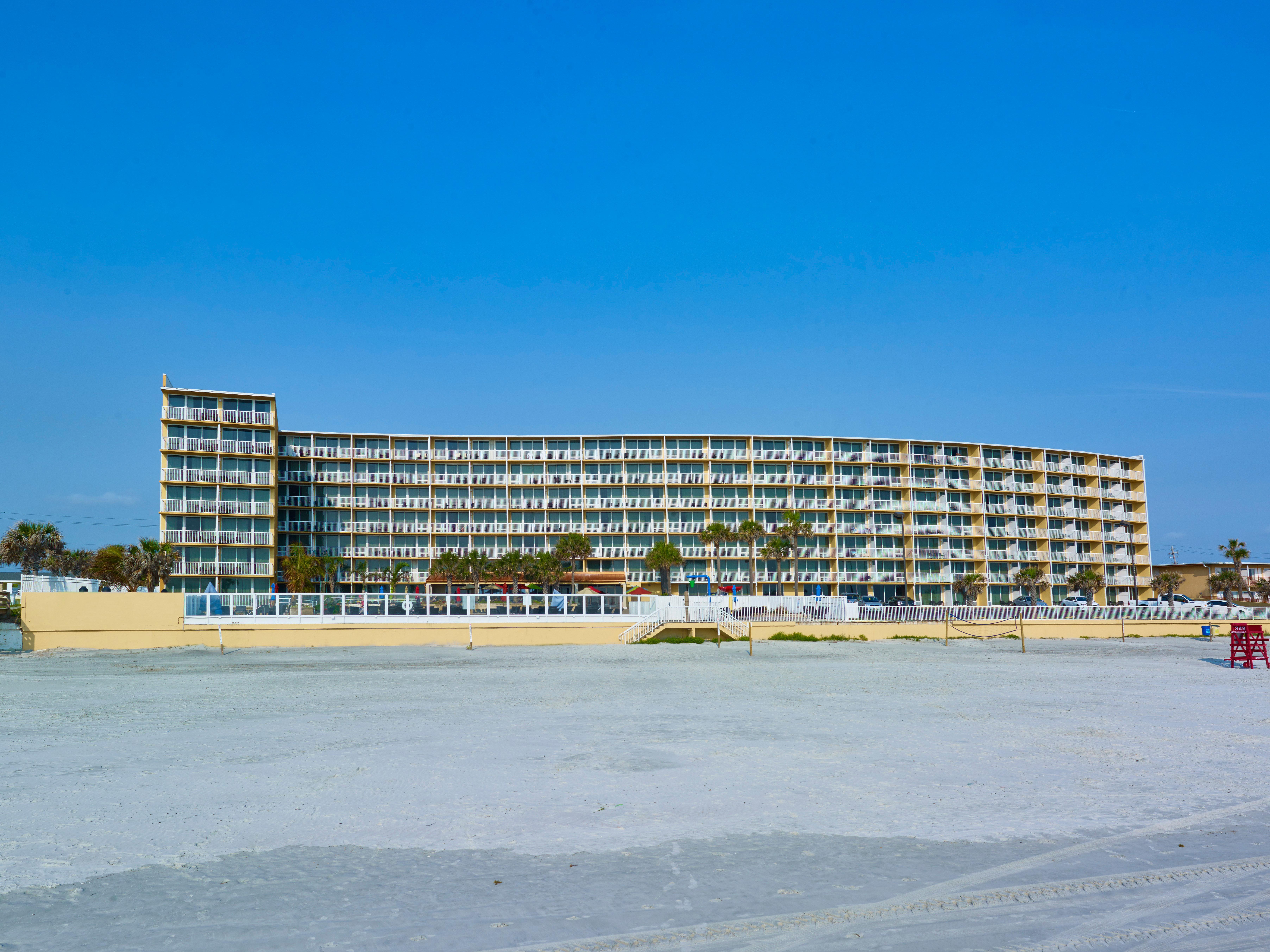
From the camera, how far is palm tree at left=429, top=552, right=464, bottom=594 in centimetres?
7719

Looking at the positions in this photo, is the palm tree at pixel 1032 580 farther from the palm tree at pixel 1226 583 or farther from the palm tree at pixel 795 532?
the palm tree at pixel 795 532

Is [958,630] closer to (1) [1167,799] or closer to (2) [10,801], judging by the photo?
(1) [1167,799]

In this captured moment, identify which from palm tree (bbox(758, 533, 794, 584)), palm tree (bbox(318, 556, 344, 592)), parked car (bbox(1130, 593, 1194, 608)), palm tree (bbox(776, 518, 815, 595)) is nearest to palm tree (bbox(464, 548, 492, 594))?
palm tree (bbox(318, 556, 344, 592))

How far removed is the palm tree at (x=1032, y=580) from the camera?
90.3 meters

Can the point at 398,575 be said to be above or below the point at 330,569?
below

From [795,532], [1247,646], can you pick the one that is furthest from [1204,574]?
[1247,646]

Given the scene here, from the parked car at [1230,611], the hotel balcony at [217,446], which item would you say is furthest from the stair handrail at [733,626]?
the hotel balcony at [217,446]

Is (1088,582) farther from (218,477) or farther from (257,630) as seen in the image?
(218,477)

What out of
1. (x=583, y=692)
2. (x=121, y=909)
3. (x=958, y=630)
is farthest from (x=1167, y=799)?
(x=958, y=630)

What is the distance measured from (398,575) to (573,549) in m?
14.7

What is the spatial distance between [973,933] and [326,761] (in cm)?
835

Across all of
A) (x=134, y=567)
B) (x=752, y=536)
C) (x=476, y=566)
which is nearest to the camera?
(x=134, y=567)

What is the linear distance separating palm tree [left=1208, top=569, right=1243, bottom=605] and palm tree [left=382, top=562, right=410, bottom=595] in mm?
74914

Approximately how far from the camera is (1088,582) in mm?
91562
